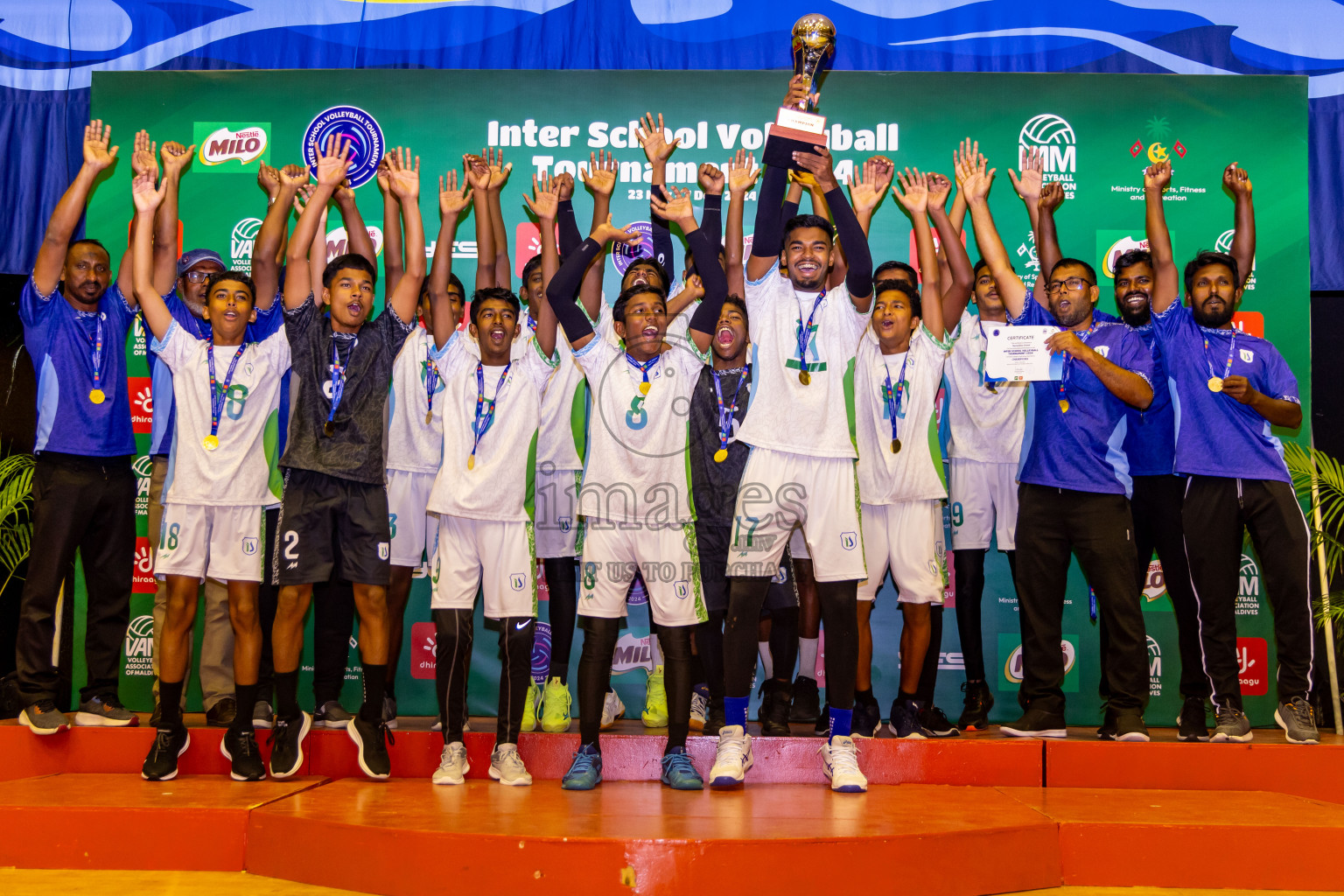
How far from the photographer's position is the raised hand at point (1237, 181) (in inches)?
190

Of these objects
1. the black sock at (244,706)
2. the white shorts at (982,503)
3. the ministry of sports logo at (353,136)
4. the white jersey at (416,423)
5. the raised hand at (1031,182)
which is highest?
the ministry of sports logo at (353,136)

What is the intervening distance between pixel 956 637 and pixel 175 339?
4.13 meters

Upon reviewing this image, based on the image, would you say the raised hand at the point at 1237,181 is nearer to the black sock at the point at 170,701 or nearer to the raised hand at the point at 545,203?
the raised hand at the point at 545,203

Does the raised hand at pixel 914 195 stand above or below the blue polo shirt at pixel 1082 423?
above

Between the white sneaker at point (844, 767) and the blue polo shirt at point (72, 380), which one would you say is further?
the blue polo shirt at point (72, 380)

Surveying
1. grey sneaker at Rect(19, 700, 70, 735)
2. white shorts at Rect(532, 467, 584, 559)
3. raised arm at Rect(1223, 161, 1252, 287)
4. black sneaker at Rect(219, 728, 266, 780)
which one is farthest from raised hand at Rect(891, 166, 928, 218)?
grey sneaker at Rect(19, 700, 70, 735)

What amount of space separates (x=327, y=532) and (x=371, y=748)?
36.1 inches

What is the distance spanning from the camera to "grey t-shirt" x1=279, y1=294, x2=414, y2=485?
160 inches

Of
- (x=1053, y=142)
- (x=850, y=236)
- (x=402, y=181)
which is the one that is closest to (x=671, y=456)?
(x=850, y=236)

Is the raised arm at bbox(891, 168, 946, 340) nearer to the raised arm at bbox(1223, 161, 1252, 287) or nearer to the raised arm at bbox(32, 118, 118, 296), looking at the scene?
the raised arm at bbox(1223, 161, 1252, 287)

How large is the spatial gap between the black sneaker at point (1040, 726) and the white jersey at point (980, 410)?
1.20 meters

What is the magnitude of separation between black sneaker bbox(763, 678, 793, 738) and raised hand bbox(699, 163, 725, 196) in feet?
7.40

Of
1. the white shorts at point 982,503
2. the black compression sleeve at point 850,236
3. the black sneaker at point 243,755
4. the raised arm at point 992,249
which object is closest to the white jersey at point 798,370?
the black compression sleeve at point 850,236

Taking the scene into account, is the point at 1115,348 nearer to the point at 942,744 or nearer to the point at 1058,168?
the point at 1058,168
